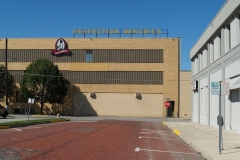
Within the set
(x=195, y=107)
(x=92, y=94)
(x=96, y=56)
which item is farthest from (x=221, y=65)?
(x=96, y=56)

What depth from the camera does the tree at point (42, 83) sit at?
5762cm

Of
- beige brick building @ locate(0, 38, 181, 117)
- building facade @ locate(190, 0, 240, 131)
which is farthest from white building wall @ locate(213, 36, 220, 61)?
beige brick building @ locate(0, 38, 181, 117)

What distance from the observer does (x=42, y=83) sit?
57.5 metres

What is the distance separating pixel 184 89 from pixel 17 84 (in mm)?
28373

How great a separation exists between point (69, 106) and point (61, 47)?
1006 centimetres

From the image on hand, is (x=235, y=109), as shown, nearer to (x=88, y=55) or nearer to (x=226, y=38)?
(x=226, y=38)

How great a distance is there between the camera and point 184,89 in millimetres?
62219

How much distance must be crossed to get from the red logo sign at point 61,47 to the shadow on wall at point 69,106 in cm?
592

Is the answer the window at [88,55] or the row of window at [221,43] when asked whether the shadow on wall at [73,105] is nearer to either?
the window at [88,55]

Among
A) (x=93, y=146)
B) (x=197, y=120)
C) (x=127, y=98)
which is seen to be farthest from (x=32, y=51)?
(x=93, y=146)

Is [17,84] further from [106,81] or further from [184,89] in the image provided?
[184,89]

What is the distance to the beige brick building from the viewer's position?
61312mm

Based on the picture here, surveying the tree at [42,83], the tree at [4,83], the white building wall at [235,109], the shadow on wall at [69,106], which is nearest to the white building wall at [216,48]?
the white building wall at [235,109]

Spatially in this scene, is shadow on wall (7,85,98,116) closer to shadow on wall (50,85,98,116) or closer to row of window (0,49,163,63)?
shadow on wall (50,85,98,116)
